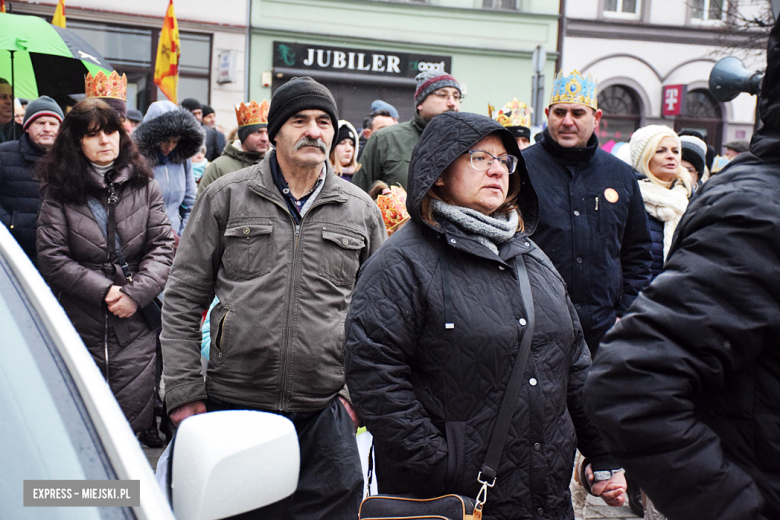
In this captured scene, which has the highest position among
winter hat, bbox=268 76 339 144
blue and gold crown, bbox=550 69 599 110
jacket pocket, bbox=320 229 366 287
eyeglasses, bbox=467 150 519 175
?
blue and gold crown, bbox=550 69 599 110

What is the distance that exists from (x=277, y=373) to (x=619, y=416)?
190 cm

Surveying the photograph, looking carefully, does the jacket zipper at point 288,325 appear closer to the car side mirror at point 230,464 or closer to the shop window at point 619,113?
the car side mirror at point 230,464

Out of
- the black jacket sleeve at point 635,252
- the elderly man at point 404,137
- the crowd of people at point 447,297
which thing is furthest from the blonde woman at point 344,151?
the black jacket sleeve at point 635,252

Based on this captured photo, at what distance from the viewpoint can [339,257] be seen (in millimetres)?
3410

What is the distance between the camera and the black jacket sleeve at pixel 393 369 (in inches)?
95.6

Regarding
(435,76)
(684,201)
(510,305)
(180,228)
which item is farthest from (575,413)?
(180,228)

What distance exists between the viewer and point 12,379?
1.40m

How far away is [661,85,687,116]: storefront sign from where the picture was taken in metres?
20.2

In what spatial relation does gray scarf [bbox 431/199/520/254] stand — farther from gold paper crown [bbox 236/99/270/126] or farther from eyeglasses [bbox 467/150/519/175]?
gold paper crown [bbox 236/99/270/126]

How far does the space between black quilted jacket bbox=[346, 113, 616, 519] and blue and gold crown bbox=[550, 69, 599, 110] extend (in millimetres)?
2185

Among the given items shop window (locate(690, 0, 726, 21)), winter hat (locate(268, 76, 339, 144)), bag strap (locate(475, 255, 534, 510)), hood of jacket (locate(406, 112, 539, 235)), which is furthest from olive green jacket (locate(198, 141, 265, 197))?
shop window (locate(690, 0, 726, 21))

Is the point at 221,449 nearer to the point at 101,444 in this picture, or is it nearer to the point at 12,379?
the point at 101,444

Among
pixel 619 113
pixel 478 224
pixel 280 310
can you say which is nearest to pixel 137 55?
pixel 619 113

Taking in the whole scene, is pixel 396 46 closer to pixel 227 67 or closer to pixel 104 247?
pixel 227 67
